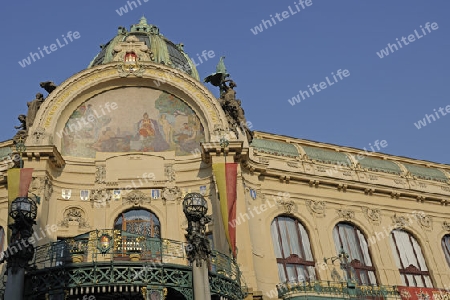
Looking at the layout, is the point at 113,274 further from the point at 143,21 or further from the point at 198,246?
the point at 143,21

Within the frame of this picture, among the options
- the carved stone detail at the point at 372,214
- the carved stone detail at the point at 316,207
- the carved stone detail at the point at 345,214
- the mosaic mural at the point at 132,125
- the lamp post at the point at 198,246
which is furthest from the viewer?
the carved stone detail at the point at 372,214

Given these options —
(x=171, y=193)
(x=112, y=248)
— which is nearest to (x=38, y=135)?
(x=171, y=193)

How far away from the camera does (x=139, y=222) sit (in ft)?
74.1

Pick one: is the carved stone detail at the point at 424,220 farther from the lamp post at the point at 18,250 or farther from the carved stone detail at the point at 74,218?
the lamp post at the point at 18,250

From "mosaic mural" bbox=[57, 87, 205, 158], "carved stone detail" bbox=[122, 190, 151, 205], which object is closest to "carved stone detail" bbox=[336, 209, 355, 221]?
"mosaic mural" bbox=[57, 87, 205, 158]

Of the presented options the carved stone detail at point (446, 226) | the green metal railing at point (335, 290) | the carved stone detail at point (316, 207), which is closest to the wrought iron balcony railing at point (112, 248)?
the green metal railing at point (335, 290)

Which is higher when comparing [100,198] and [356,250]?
[100,198]

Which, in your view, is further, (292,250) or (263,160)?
(263,160)

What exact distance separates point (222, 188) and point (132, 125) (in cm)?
607

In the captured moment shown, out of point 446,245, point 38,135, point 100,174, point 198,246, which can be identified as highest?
point 38,135

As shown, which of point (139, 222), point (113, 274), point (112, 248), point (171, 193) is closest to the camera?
point (113, 274)

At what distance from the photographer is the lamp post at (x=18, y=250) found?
1393 cm

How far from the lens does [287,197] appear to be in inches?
990

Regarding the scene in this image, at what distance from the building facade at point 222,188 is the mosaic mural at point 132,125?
1.9 inches
